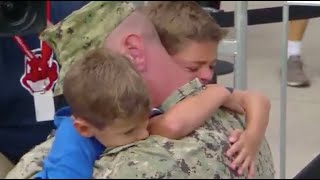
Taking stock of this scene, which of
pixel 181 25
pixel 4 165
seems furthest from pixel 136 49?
pixel 4 165

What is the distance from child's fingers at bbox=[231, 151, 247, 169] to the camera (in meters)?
1.31

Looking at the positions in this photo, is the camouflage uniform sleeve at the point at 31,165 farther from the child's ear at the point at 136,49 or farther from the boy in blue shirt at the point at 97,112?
the child's ear at the point at 136,49

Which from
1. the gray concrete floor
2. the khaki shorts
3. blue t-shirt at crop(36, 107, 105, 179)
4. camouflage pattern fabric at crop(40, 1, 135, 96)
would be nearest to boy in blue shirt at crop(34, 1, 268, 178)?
blue t-shirt at crop(36, 107, 105, 179)

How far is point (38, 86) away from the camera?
1.99 meters

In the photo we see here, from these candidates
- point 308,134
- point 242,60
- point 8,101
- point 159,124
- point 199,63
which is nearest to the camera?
point 159,124

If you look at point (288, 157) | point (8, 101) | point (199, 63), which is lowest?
point (288, 157)

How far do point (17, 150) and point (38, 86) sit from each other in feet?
0.61

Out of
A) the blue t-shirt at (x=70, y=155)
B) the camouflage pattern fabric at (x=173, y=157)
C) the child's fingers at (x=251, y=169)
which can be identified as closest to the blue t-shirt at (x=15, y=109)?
the camouflage pattern fabric at (x=173, y=157)

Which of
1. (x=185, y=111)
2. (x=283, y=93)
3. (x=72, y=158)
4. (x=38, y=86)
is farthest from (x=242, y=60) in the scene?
(x=72, y=158)

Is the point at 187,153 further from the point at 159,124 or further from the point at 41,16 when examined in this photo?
the point at 41,16

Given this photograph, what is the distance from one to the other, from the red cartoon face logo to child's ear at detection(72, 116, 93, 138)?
743 mm

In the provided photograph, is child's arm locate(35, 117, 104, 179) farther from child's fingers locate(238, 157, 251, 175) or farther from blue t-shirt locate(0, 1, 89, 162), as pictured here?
blue t-shirt locate(0, 1, 89, 162)

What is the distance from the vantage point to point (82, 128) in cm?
123

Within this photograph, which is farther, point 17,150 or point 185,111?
point 17,150
